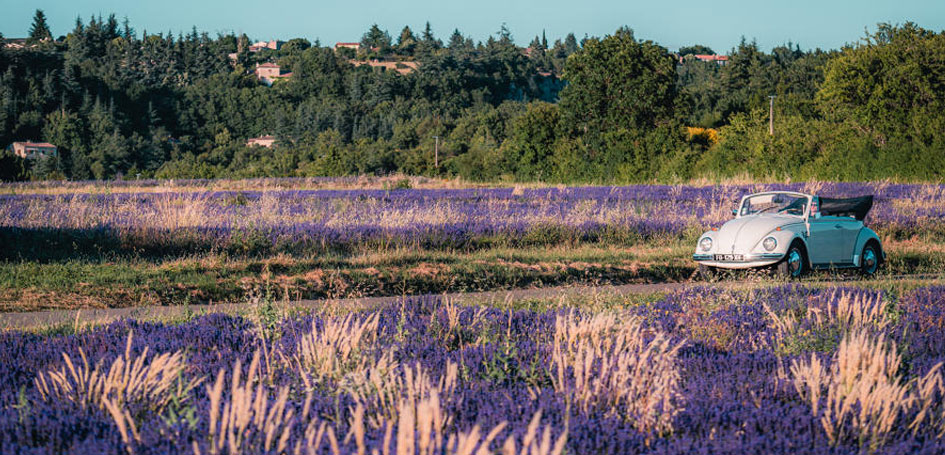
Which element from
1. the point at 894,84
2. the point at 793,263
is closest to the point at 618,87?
the point at 894,84

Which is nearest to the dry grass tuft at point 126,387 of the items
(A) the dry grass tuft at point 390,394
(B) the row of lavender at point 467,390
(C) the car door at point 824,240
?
(B) the row of lavender at point 467,390

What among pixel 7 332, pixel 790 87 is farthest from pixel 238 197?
pixel 790 87

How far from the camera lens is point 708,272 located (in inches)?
544

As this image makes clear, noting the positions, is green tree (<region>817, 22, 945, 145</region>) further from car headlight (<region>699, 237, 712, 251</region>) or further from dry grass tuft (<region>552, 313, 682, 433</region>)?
dry grass tuft (<region>552, 313, 682, 433</region>)

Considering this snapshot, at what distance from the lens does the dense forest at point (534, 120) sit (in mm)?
45250

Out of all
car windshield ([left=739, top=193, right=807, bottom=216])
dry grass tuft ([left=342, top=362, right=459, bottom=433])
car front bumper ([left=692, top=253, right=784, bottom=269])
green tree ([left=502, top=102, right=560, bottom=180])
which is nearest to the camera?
dry grass tuft ([left=342, top=362, right=459, bottom=433])

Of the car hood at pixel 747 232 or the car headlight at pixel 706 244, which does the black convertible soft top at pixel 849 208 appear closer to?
the car hood at pixel 747 232

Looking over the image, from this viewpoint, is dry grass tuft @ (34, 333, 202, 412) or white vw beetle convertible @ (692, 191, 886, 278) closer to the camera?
dry grass tuft @ (34, 333, 202, 412)

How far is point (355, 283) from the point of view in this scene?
12516 millimetres

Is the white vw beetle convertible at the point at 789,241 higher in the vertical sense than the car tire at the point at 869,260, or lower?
higher

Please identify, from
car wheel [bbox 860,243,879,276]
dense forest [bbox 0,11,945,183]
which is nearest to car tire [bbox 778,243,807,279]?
car wheel [bbox 860,243,879,276]

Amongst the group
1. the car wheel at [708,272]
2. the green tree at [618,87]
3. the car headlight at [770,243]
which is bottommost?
the car wheel at [708,272]

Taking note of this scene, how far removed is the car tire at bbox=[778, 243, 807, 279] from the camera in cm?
1303

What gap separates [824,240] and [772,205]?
1.17m
